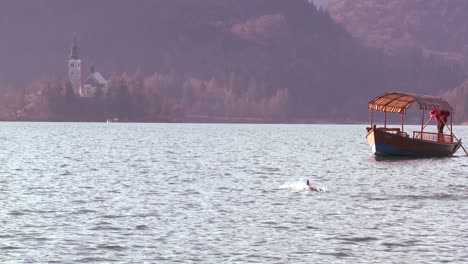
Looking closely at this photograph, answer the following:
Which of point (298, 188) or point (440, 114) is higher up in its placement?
point (440, 114)

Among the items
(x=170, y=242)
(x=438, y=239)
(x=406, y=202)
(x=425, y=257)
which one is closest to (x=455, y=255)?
(x=425, y=257)

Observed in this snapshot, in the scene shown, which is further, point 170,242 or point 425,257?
point 170,242

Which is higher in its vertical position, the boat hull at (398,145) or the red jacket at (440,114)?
the red jacket at (440,114)

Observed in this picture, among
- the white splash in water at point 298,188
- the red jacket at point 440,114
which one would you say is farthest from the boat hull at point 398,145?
the white splash in water at point 298,188

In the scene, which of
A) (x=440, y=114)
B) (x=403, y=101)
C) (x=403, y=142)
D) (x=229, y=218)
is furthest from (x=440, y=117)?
(x=229, y=218)

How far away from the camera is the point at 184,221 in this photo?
36.7 metres

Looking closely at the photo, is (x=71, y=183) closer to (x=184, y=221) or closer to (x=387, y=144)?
(x=184, y=221)

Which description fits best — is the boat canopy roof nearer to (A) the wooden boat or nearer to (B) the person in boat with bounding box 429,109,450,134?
(A) the wooden boat

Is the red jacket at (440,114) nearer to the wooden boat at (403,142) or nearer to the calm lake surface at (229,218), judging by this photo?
the wooden boat at (403,142)

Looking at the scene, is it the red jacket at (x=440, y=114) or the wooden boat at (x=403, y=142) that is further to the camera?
the red jacket at (x=440, y=114)

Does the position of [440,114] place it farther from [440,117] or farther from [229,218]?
[229,218]

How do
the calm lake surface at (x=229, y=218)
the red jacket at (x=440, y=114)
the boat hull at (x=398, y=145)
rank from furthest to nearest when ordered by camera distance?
the red jacket at (x=440, y=114)
the boat hull at (x=398, y=145)
the calm lake surface at (x=229, y=218)

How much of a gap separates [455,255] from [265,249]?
6.18 meters

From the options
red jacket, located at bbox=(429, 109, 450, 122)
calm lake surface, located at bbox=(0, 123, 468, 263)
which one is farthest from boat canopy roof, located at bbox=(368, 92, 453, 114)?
calm lake surface, located at bbox=(0, 123, 468, 263)
